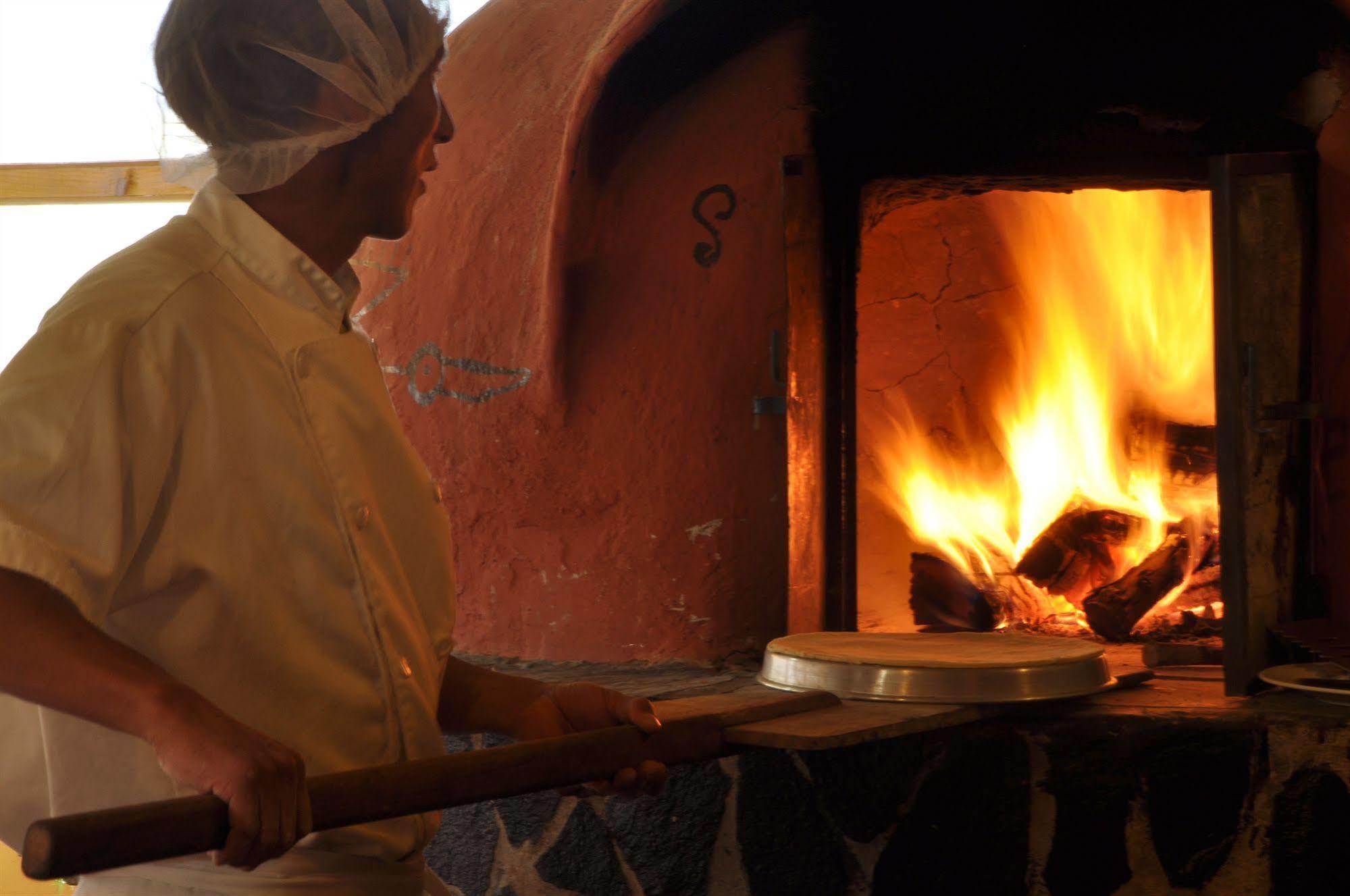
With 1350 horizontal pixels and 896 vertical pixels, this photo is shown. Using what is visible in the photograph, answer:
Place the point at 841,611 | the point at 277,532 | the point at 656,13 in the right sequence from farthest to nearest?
the point at 841,611, the point at 656,13, the point at 277,532

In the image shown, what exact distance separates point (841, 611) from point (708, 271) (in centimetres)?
89

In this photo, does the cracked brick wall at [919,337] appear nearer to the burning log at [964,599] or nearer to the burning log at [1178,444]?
the burning log at [964,599]

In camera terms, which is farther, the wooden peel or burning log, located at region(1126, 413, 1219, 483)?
burning log, located at region(1126, 413, 1219, 483)

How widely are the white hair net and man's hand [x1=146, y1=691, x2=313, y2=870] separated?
2.09 feet

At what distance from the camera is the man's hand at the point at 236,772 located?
1.13 meters

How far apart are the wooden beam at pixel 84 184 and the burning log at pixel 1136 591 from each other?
10.8ft

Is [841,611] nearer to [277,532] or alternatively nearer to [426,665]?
[426,665]

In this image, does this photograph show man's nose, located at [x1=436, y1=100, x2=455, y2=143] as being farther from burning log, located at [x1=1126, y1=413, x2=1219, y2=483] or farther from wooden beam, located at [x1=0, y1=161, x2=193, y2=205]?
wooden beam, located at [x1=0, y1=161, x2=193, y2=205]

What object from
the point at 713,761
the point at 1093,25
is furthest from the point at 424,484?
the point at 1093,25

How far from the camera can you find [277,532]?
140cm

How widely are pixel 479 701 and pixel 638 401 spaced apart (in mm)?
1508

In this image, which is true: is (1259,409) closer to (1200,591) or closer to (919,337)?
(1200,591)

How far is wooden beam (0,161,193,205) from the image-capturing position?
4906 mm

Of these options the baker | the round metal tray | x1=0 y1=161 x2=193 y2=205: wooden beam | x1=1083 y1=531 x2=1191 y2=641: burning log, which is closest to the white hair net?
the baker
